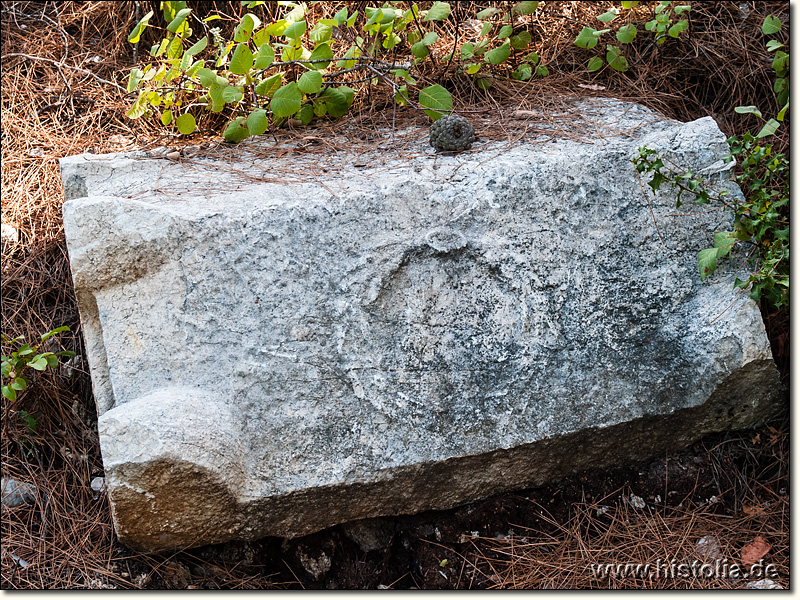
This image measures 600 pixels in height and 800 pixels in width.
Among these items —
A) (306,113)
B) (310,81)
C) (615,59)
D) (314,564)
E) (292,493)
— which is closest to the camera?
(292,493)

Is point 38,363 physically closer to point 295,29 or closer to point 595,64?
point 295,29

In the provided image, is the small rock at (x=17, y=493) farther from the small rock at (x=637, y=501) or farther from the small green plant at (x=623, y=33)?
the small green plant at (x=623, y=33)

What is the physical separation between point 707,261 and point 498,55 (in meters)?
1.12

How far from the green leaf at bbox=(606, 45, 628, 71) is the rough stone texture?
69 cm

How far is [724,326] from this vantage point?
195cm

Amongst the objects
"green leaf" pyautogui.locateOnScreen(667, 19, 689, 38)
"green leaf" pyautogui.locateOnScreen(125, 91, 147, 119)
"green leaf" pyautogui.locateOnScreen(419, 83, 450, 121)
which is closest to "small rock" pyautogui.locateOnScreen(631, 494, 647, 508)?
"green leaf" pyautogui.locateOnScreen(419, 83, 450, 121)

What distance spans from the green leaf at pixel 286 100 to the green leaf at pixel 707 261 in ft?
4.49

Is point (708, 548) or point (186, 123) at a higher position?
point (186, 123)

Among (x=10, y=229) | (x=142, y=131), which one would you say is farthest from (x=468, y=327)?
(x=10, y=229)

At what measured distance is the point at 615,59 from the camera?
2625mm

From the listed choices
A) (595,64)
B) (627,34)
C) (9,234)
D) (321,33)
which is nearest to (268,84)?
(321,33)

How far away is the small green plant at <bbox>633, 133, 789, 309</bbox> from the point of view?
191 centimetres

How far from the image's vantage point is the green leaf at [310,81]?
2.27m

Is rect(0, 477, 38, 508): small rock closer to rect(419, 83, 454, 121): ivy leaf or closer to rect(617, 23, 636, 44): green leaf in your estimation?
rect(419, 83, 454, 121): ivy leaf
